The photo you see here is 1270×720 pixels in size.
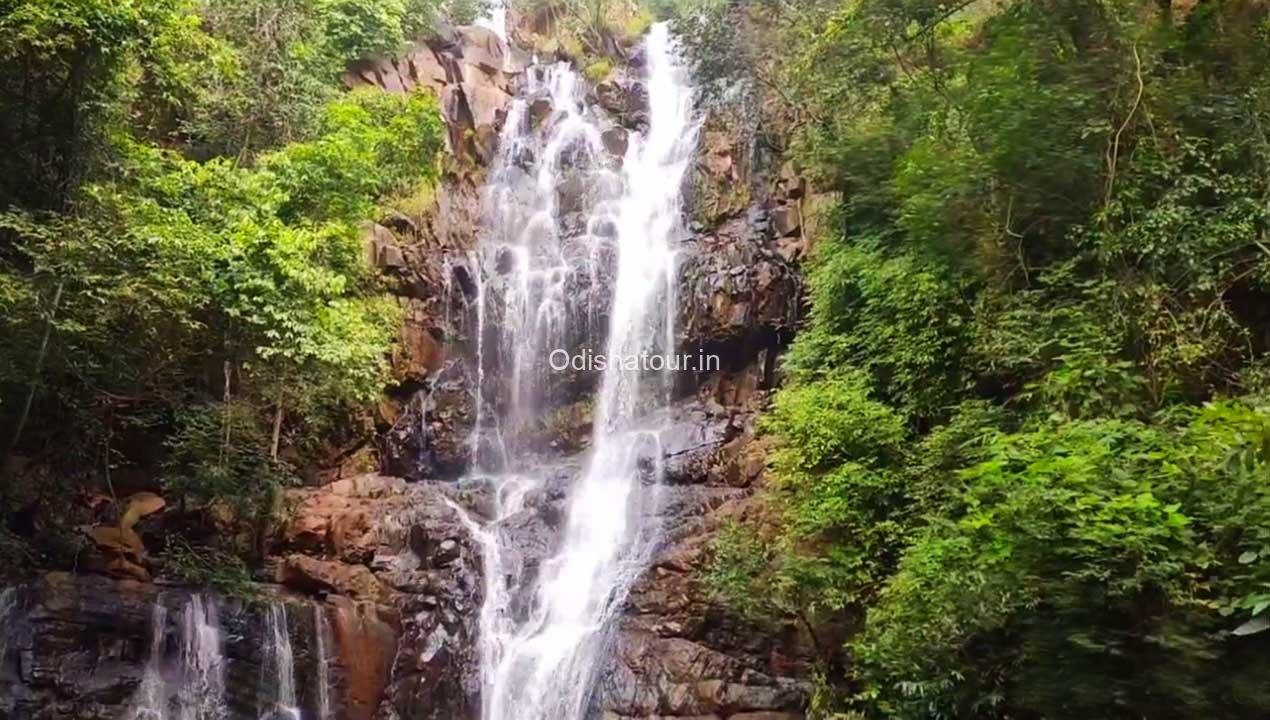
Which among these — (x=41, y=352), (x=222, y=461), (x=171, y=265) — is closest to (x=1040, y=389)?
(x=171, y=265)

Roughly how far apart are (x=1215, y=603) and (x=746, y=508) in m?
6.69

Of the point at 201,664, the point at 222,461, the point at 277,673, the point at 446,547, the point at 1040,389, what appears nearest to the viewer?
the point at 1040,389

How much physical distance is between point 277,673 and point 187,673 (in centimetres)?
89

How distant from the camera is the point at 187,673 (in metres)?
9.38

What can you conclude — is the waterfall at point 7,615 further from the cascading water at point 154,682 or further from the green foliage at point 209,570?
the green foliage at point 209,570

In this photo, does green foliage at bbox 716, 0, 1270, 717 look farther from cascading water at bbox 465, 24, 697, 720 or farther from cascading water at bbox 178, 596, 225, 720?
cascading water at bbox 178, 596, 225, 720

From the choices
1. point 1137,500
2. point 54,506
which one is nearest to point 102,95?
point 54,506

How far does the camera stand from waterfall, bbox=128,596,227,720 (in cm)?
912

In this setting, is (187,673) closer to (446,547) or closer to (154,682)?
(154,682)

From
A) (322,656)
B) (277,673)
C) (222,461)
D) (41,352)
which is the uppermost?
(41,352)

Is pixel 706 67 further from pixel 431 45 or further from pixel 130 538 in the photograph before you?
pixel 130 538

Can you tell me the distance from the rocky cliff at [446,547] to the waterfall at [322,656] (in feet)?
0.06

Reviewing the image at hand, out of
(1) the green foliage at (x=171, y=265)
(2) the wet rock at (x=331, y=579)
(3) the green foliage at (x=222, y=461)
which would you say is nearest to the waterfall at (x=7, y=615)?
(1) the green foliage at (x=171, y=265)

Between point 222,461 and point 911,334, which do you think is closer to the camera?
point 911,334
